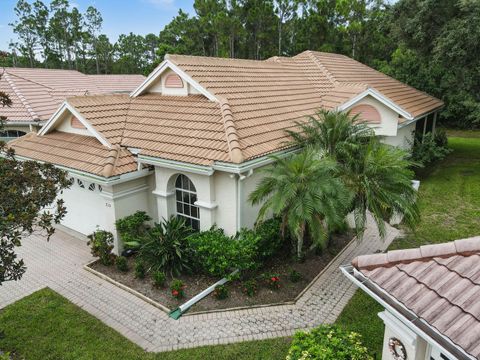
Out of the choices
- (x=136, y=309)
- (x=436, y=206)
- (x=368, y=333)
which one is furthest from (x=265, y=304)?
(x=436, y=206)

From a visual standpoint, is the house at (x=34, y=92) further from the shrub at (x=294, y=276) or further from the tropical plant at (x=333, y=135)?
the shrub at (x=294, y=276)

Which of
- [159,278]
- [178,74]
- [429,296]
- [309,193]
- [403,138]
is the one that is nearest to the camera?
[429,296]

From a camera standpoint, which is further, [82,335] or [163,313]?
[163,313]

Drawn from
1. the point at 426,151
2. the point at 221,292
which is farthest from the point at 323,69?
the point at 221,292

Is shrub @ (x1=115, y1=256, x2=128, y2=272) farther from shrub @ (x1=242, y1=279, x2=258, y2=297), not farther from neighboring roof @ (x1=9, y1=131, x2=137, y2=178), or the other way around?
shrub @ (x1=242, y1=279, x2=258, y2=297)

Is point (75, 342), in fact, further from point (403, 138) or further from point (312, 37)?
point (312, 37)

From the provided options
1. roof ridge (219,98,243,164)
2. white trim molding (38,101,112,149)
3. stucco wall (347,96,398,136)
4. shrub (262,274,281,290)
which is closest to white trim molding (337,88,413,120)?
stucco wall (347,96,398,136)
